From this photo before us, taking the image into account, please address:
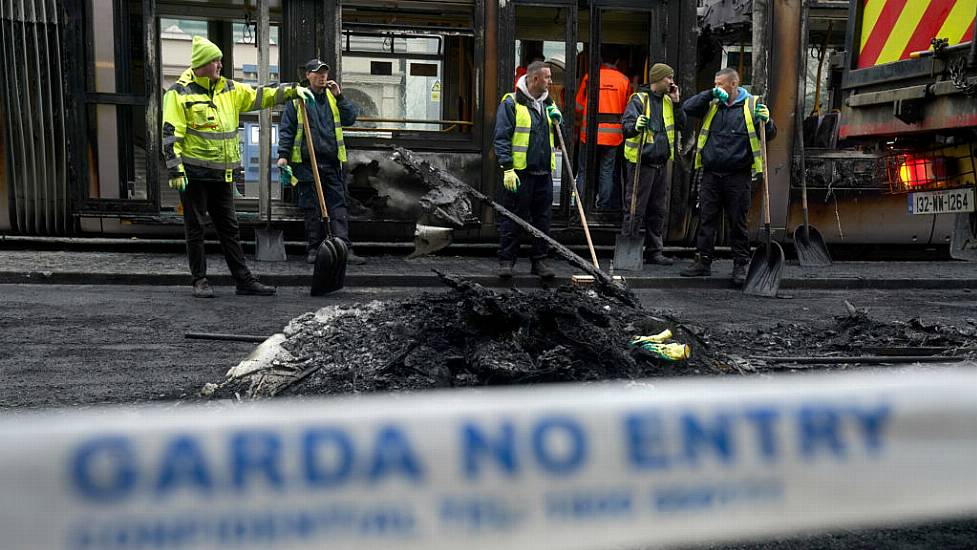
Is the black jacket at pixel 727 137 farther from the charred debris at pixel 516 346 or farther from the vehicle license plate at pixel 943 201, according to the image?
the charred debris at pixel 516 346

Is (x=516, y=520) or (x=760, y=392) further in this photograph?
(x=760, y=392)

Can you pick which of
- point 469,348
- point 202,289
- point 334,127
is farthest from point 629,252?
point 469,348

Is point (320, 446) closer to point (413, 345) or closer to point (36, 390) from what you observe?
point (413, 345)

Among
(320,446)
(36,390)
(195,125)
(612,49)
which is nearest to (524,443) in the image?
(320,446)

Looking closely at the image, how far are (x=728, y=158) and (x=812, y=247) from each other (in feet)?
4.91

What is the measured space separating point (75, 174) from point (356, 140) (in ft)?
9.57

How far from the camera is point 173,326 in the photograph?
6766 millimetres

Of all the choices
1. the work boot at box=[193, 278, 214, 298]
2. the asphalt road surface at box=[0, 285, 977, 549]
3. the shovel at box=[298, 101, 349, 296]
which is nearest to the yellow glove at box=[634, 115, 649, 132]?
the asphalt road surface at box=[0, 285, 977, 549]

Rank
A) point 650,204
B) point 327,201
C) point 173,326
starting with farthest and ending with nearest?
point 650,204 → point 327,201 → point 173,326

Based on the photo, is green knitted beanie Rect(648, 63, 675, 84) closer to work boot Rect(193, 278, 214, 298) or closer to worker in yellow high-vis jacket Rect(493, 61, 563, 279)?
worker in yellow high-vis jacket Rect(493, 61, 563, 279)

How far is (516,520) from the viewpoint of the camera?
1.46 meters

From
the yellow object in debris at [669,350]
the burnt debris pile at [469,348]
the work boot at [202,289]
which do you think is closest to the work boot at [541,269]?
the work boot at [202,289]

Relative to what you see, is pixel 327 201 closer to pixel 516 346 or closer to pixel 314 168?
pixel 314 168

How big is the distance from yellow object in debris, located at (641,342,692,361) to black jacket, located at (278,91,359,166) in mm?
5515
